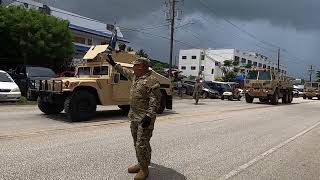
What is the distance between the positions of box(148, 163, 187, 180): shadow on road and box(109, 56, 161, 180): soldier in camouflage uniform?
11.7 inches

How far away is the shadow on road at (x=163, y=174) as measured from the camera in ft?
24.7

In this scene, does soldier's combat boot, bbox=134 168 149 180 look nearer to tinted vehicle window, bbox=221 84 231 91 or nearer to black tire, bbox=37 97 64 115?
black tire, bbox=37 97 64 115

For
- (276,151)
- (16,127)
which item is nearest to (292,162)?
(276,151)

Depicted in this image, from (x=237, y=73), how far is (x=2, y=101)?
71435mm

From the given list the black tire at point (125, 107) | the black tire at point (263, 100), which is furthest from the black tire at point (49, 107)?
the black tire at point (263, 100)

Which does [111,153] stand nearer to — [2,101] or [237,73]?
[2,101]

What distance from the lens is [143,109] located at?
732cm

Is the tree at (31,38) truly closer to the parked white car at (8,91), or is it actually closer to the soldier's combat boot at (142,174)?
the parked white car at (8,91)

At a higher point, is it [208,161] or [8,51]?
[8,51]

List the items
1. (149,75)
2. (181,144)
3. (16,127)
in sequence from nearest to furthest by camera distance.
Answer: (149,75), (181,144), (16,127)

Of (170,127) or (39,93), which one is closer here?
(170,127)

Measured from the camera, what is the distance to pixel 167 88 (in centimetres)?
1834

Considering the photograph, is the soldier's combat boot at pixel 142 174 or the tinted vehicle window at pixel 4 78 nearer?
the soldier's combat boot at pixel 142 174

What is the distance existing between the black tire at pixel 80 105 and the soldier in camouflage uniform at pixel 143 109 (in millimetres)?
7320
